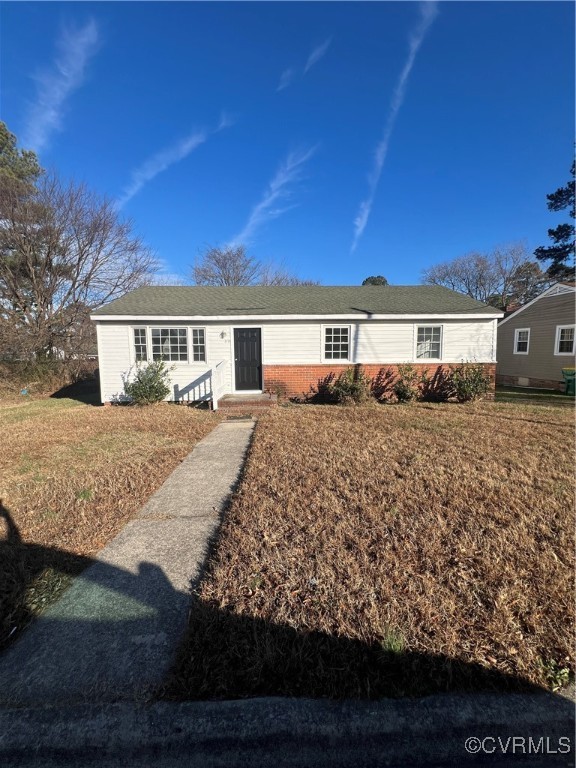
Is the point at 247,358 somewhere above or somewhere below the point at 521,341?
below

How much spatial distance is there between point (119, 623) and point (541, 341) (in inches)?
717

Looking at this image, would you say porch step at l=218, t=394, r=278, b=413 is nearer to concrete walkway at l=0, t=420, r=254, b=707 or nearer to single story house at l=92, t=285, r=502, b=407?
single story house at l=92, t=285, r=502, b=407

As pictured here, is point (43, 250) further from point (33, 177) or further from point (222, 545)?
point (222, 545)

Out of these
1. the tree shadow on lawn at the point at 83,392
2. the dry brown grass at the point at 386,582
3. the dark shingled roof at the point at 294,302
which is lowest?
the dry brown grass at the point at 386,582

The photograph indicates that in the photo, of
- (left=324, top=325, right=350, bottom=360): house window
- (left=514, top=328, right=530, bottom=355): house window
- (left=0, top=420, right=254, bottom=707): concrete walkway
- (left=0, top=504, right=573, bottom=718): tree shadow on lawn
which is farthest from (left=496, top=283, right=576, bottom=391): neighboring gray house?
(left=0, top=420, right=254, bottom=707): concrete walkway

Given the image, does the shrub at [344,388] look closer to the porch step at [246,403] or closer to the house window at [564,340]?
the porch step at [246,403]

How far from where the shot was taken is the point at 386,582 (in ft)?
7.46

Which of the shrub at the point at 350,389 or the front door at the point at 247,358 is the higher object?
the front door at the point at 247,358

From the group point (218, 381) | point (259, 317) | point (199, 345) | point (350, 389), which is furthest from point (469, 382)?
point (199, 345)

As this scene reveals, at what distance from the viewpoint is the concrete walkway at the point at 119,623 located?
1.68 metres

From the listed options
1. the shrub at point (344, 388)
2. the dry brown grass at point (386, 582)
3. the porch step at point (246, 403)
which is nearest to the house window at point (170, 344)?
the porch step at point (246, 403)

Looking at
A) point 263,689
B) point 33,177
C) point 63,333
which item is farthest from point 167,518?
point 33,177

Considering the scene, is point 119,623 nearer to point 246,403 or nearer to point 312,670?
point 312,670

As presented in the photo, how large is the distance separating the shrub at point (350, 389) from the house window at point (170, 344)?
4.59 m
